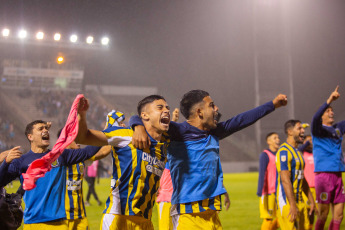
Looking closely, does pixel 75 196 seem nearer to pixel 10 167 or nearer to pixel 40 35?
pixel 10 167

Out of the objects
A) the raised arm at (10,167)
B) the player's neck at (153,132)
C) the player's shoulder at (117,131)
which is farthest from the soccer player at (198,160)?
the raised arm at (10,167)

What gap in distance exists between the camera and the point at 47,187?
4.54 metres

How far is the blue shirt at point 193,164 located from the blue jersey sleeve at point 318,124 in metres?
2.97

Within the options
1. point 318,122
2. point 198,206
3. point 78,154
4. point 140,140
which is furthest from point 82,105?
point 318,122

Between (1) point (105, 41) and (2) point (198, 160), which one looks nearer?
(2) point (198, 160)

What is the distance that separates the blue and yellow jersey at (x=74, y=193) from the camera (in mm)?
4586

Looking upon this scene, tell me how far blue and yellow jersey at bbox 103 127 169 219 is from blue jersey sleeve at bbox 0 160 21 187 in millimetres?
1605

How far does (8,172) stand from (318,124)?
5.05m

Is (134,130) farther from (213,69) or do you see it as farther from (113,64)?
(113,64)

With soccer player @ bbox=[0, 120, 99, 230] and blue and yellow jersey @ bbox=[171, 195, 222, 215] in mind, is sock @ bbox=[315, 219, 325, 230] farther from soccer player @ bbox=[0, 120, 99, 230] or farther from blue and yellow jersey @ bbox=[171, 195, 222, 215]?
soccer player @ bbox=[0, 120, 99, 230]

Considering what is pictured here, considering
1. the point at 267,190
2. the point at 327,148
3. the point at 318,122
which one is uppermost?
the point at 318,122

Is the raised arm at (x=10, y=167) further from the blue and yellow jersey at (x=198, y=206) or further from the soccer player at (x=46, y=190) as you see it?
the blue and yellow jersey at (x=198, y=206)

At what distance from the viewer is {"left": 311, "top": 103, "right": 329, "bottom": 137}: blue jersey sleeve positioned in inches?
258

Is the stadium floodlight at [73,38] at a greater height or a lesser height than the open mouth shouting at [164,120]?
greater
